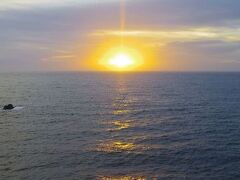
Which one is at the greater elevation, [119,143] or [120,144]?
[119,143]

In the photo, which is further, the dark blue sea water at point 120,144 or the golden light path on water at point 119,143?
the dark blue sea water at point 120,144

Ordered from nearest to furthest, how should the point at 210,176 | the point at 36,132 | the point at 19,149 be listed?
1. the point at 210,176
2. the point at 19,149
3. the point at 36,132

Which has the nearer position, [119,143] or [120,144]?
[120,144]

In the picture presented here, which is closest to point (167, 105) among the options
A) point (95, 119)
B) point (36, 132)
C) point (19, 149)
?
point (95, 119)

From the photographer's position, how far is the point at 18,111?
3979 inches

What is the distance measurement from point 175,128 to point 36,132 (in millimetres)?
28814

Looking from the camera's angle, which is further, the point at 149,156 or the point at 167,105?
the point at 167,105

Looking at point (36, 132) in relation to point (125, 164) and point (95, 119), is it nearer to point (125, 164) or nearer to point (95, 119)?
point (95, 119)

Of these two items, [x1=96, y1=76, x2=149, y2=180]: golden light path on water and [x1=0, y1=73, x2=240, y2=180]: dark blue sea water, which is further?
[x1=0, y1=73, x2=240, y2=180]: dark blue sea water

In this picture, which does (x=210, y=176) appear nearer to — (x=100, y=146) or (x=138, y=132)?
(x=100, y=146)

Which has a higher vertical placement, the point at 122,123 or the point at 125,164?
the point at 122,123

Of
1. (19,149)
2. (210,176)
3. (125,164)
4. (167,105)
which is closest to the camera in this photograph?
(210,176)

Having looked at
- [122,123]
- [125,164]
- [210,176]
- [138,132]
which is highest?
[122,123]

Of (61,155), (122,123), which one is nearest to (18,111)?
(122,123)
